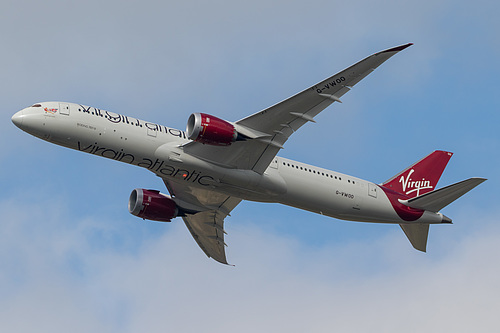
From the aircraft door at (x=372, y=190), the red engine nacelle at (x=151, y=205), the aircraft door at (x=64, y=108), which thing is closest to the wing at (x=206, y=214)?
the red engine nacelle at (x=151, y=205)

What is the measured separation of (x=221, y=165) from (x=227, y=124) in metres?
3.02

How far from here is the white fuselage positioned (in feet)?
148

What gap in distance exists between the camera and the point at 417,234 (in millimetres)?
54562

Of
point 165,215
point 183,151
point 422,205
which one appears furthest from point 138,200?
point 422,205

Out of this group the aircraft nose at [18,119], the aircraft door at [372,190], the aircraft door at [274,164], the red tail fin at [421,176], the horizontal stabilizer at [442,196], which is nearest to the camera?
the aircraft nose at [18,119]

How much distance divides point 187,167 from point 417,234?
719 inches

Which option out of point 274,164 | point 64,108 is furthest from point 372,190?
point 64,108

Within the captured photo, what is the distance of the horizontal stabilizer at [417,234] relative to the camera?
54281mm

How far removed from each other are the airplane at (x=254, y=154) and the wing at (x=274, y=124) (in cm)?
6

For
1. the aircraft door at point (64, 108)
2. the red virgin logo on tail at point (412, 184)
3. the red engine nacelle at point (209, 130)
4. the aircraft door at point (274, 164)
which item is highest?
the aircraft door at point (64, 108)

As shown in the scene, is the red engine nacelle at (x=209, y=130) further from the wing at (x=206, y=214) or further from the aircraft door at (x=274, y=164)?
Result: the wing at (x=206, y=214)

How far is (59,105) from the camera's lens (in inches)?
1801

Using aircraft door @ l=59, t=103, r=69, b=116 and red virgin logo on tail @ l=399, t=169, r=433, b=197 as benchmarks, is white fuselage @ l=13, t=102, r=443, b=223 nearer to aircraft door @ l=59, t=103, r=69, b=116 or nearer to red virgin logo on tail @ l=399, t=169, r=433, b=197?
aircraft door @ l=59, t=103, r=69, b=116

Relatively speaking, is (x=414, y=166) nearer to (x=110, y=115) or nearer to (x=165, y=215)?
(x=165, y=215)
